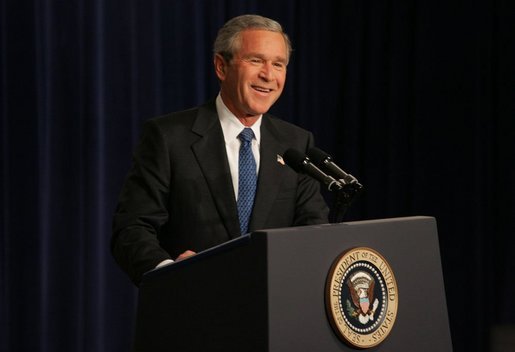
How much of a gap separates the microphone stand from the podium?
0.24ft

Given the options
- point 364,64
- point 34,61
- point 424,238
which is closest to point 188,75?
point 34,61

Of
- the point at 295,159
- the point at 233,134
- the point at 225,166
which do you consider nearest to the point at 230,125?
the point at 233,134

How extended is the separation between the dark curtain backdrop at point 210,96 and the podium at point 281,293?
181 cm

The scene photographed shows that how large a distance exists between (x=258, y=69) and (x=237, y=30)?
4.8 inches

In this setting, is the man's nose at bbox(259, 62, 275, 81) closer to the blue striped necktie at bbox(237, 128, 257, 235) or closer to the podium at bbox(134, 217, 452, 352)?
the blue striped necktie at bbox(237, 128, 257, 235)

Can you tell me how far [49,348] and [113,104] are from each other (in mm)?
1045

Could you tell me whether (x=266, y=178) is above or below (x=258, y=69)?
below

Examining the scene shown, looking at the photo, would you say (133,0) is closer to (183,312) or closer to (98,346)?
(98,346)

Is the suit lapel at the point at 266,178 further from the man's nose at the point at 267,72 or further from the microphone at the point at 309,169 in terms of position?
the microphone at the point at 309,169

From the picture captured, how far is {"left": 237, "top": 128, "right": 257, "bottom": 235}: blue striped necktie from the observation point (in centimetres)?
205

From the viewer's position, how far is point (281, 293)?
1.27 metres

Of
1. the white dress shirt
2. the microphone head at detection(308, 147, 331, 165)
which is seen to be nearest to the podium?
the microphone head at detection(308, 147, 331, 165)

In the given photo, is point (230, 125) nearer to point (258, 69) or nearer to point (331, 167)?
point (258, 69)

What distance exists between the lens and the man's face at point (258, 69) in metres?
2.06
